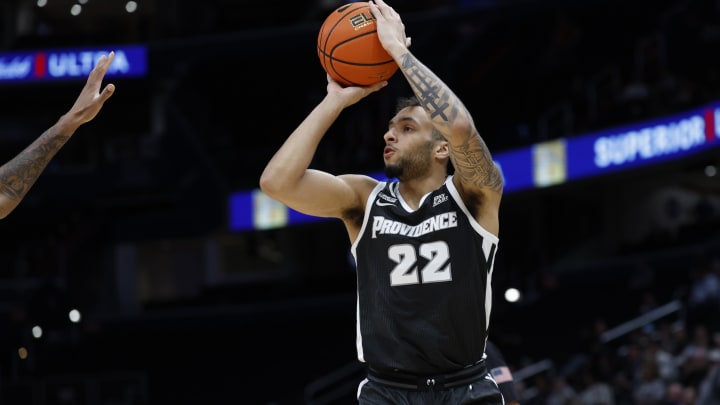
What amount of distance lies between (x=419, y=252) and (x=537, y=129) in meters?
15.5

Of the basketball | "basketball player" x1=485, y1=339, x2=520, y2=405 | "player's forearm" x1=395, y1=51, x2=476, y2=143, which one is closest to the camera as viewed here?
"player's forearm" x1=395, y1=51, x2=476, y2=143

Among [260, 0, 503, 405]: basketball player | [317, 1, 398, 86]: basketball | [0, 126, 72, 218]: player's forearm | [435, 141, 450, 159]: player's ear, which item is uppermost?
[317, 1, 398, 86]: basketball

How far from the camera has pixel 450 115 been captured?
4418 millimetres

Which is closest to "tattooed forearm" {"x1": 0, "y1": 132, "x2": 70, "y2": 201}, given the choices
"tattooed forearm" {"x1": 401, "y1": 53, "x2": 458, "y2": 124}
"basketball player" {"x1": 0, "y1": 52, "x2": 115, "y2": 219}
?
"basketball player" {"x1": 0, "y1": 52, "x2": 115, "y2": 219}

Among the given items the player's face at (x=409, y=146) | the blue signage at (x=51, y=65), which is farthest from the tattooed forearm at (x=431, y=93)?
the blue signage at (x=51, y=65)

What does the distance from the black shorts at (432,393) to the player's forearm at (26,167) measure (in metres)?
1.78

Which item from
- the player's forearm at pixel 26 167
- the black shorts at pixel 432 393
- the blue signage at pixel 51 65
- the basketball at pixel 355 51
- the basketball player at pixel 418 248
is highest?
the blue signage at pixel 51 65

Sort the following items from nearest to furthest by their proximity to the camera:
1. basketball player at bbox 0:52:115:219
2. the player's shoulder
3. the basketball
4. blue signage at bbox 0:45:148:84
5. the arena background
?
the basketball
the player's shoulder
basketball player at bbox 0:52:115:219
the arena background
blue signage at bbox 0:45:148:84

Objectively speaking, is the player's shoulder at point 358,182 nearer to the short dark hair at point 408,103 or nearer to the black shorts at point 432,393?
the short dark hair at point 408,103

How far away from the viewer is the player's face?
4.75 m

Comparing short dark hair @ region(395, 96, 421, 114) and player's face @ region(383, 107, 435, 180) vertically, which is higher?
short dark hair @ region(395, 96, 421, 114)

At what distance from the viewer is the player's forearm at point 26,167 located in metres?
4.92

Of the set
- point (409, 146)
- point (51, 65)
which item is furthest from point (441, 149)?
point (51, 65)

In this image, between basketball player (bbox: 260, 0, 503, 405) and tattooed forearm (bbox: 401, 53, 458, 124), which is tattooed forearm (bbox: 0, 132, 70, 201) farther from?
tattooed forearm (bbox: 401, 53, 458, 124)
